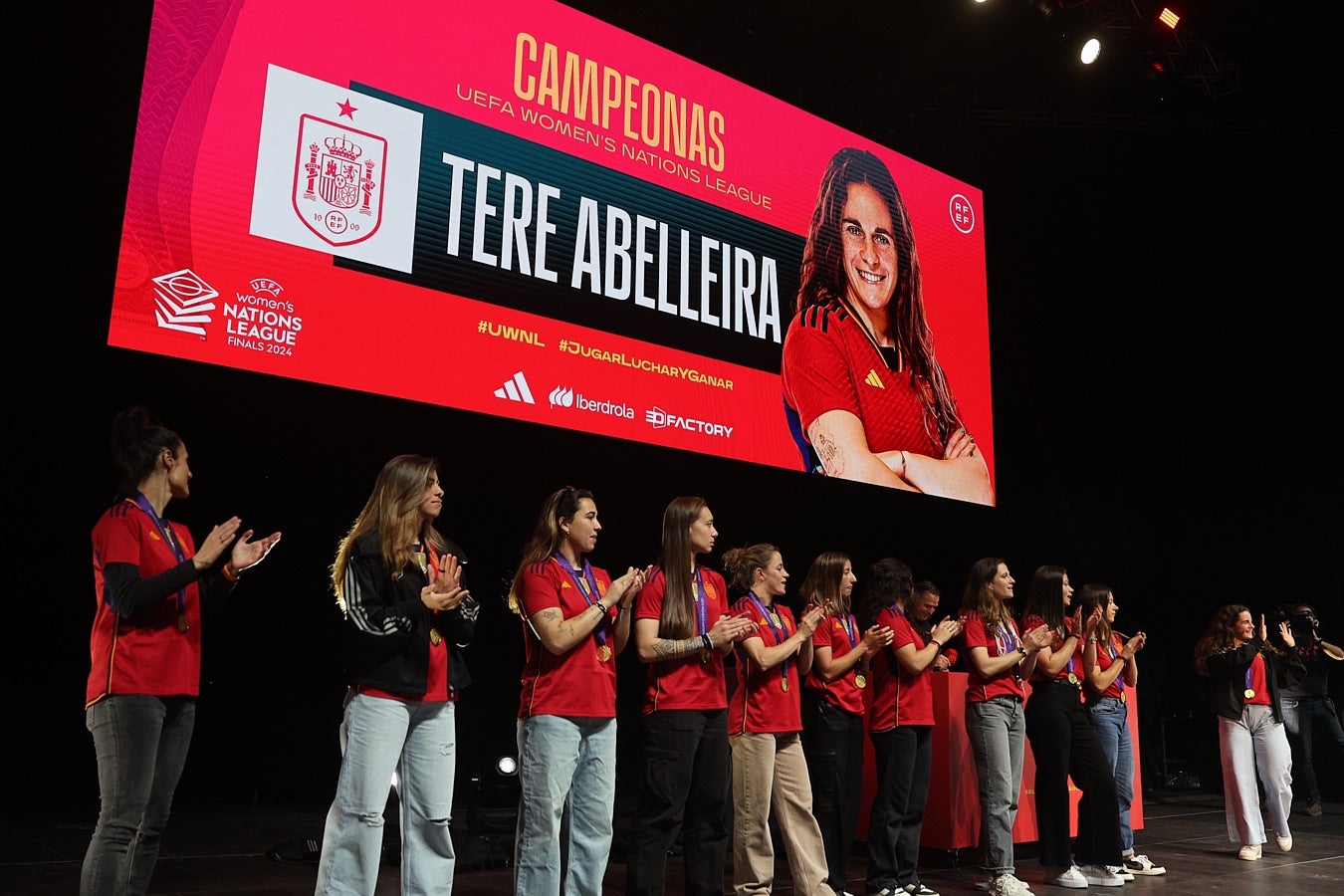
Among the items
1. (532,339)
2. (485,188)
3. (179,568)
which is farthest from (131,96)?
(179,568)

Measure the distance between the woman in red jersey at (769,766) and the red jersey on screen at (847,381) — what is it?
2.43m

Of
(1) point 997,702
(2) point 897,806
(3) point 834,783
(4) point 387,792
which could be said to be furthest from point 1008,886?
(4) point 387,792

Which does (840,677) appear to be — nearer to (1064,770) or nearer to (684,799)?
(684,799)

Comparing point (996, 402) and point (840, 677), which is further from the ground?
point (996, 402)

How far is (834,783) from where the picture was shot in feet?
13.7

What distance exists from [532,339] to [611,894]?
2461 mm

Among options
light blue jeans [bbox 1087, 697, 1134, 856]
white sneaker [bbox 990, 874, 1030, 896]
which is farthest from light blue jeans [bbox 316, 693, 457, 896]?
light blue jeans [bbox 1087, 697, 1134, 856]

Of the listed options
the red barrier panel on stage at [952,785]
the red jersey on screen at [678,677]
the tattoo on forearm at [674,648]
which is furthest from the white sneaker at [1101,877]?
the tattoo on forearm at [674,648]

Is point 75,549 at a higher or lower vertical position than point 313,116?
lower

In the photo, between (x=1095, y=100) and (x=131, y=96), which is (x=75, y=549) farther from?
(x=1095, y=100)

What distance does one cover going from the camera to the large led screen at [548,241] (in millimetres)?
4469

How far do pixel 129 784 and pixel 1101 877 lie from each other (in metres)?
3.79

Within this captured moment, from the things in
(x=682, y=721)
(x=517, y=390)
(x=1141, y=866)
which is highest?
(x=517, y=390)

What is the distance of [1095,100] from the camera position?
27.0 ft
